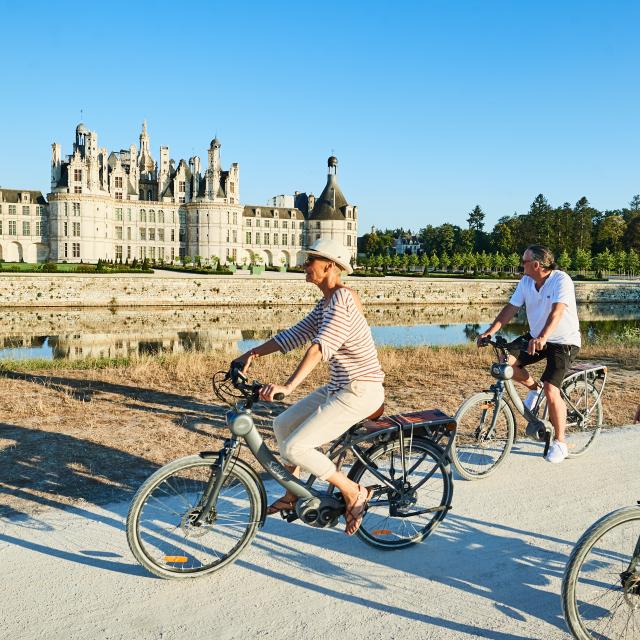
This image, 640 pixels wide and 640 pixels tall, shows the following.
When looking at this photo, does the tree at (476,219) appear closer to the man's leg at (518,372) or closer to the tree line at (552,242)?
the tree line at (552,242)

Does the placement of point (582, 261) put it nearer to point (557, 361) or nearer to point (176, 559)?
point (557, 361)

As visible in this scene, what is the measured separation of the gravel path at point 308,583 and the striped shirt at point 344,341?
3.21 feet

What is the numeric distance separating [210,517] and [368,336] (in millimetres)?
1230

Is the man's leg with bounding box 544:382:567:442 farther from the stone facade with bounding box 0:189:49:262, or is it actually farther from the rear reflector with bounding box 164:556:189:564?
the stone facade with bounding box 0:189:49:262

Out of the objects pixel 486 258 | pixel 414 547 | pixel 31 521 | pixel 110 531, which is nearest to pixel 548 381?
pixel 414 547

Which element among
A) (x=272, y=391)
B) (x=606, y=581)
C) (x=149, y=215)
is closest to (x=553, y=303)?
(x=606, y=581)

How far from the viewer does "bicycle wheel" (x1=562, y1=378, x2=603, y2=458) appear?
534cm

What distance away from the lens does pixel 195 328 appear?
2439 cm

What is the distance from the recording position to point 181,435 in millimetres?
5508

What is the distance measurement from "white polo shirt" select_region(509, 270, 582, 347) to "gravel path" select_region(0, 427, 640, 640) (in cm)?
137

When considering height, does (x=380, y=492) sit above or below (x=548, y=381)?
below

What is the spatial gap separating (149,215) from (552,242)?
47763 millimetres

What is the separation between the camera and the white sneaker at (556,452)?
4.84 meters

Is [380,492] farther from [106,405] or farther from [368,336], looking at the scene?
[106,405]
